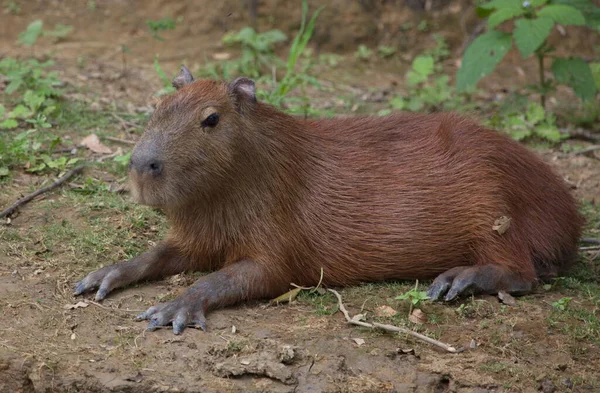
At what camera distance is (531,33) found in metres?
7.05

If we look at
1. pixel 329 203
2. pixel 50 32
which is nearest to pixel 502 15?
pixel 329 203

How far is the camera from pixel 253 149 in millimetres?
5074

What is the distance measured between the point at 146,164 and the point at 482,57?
3724 millimetres

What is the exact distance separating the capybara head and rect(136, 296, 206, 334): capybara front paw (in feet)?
1.85

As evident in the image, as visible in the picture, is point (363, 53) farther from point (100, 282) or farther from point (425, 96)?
point (100, 282)

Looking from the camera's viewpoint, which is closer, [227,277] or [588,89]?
[227,277]

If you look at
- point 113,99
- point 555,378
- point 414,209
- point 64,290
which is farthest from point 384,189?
point 113,99

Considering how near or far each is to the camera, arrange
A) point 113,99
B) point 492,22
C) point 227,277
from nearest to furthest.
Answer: point 227,277, point 492,22, point 113,99

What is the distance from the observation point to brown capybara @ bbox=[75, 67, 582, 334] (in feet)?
16.0

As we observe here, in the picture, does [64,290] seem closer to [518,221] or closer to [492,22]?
[518,221]

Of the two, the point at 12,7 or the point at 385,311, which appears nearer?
the point at 385,311

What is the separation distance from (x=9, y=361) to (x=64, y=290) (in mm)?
759

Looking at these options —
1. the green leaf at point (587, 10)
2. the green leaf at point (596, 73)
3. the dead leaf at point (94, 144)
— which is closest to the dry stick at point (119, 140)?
the dead leaf at point (94, 144)

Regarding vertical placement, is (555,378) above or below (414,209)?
below
